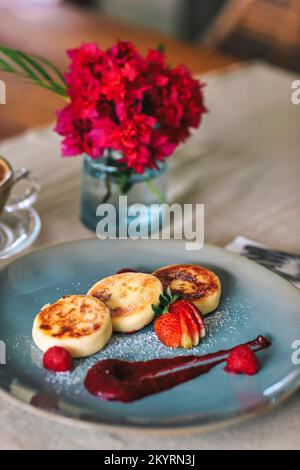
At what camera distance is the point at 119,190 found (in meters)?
1.12

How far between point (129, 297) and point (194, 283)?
0.32 feet

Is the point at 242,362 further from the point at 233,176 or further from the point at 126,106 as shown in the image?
the point at 233,176

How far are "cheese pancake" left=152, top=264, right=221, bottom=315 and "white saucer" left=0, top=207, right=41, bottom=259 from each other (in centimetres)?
25

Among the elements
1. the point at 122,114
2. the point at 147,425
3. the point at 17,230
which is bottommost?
the point at 147,425

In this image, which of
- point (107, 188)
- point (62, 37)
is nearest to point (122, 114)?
point (107, 188)

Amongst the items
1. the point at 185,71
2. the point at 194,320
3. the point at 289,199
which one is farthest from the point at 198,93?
the point at 194,320

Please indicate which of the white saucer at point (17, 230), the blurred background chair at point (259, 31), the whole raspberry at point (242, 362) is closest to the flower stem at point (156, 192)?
the white saucer at point (17, 230)

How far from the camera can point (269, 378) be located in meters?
0.76

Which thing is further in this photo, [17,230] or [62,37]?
[62,37]

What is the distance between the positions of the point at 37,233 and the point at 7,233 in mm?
51

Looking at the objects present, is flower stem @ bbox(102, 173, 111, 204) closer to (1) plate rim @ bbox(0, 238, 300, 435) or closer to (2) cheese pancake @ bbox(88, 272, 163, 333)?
(2) cheese pancake @ bbox(88, 272, 163, 333)

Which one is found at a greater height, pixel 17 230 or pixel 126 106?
pixel 126 106

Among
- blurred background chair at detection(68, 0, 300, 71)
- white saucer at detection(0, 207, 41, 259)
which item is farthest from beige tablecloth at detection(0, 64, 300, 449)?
blurred background chair at detection(68, 0, 300, 71)

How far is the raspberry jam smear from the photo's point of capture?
0.73 meters
